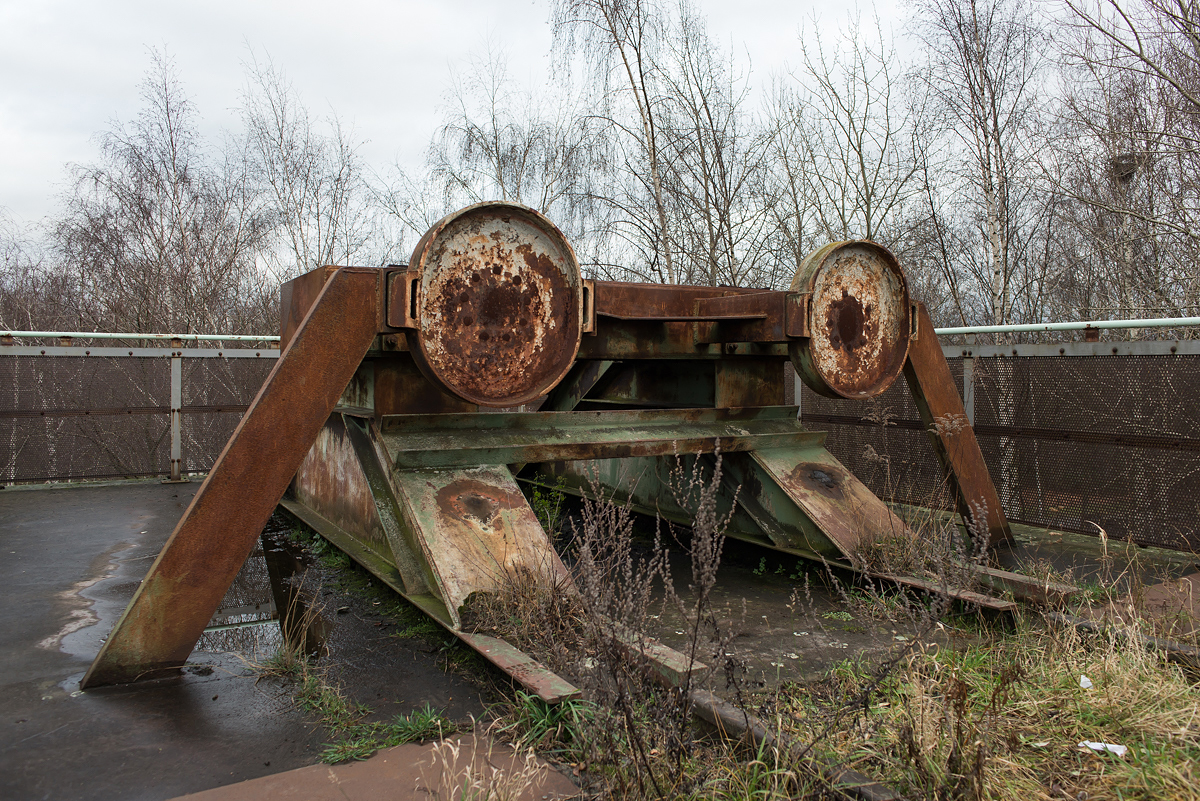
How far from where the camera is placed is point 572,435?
4.03 metres

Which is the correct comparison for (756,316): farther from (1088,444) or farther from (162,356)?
(162,356)

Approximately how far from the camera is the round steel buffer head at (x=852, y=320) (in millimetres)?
3965

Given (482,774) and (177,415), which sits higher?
(177,415)

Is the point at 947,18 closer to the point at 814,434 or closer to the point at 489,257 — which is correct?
the point at 814,434

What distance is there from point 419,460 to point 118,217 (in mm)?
14751

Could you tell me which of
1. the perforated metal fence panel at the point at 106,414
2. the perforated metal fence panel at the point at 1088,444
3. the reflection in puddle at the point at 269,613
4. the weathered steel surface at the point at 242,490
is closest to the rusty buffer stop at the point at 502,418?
the weathered steel surface at the point at 242,490

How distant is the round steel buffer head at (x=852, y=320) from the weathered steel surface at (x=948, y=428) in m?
0.22

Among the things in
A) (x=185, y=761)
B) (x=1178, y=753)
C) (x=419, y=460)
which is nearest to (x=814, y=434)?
(x=419, y=460)

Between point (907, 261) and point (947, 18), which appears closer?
point (947, 18)

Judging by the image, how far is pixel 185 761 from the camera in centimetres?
219

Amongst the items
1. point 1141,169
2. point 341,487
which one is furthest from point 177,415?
point 1141,169

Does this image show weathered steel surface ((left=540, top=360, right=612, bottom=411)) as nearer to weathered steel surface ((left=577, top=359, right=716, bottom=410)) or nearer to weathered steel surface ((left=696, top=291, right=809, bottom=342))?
weathered steel surface ((left=577, top=359, right=716, bottom=410))

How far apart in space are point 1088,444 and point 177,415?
7.41 meters

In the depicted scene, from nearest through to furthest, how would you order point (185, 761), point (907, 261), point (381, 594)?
point (185, 761) → point (381, 594) → point (907, 261)
